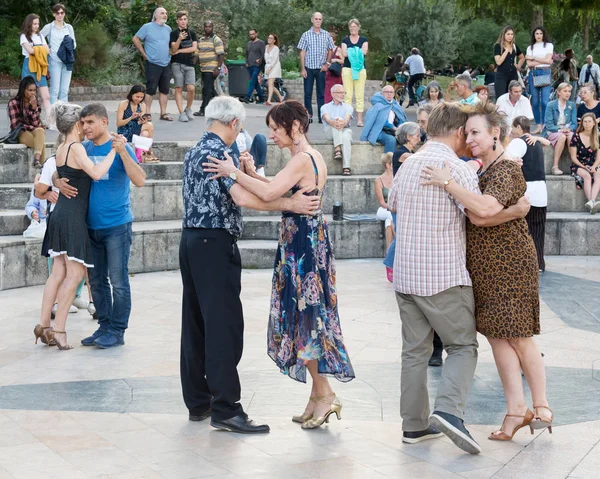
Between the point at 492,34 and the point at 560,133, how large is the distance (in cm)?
2303

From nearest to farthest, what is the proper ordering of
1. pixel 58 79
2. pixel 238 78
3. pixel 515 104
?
pixel 515 104, pixel 58 79, pixel 238 78

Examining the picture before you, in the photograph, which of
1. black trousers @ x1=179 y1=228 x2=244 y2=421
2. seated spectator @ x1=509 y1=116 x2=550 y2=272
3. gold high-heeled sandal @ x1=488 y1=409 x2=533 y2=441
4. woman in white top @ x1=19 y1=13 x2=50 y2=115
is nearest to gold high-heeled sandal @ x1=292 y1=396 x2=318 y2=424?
black trousers @ x1=179 y1=228 x2=244 y2=421

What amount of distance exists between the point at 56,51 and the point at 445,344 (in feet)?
39.2

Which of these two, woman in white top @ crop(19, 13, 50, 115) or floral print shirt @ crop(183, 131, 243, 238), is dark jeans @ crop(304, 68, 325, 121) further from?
floral print shirt @ crop(183, 131, 243, 238)

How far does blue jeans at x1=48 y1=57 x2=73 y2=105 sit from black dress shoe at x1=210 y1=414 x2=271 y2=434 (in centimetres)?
1128

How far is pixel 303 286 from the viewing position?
5535mm

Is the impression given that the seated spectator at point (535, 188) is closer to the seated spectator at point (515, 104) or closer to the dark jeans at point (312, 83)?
the seated spectator at point (515, 104)

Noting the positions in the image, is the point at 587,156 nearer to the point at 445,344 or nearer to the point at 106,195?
the point at 106,195

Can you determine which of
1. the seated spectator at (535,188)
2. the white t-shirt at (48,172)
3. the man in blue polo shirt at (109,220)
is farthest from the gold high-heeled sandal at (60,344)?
the seated spectator at (535,188)

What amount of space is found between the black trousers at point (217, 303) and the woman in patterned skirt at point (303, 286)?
0.25 metres

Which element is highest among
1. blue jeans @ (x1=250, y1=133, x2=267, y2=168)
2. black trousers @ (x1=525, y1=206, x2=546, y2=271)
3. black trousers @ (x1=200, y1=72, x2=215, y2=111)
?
black trousers @ (x1=200, y1=72, x2=215, y2=111)

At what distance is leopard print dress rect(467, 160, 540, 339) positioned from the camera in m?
5.31

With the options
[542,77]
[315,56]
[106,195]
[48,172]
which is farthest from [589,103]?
[106,195]

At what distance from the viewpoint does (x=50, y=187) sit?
8.41 meters
